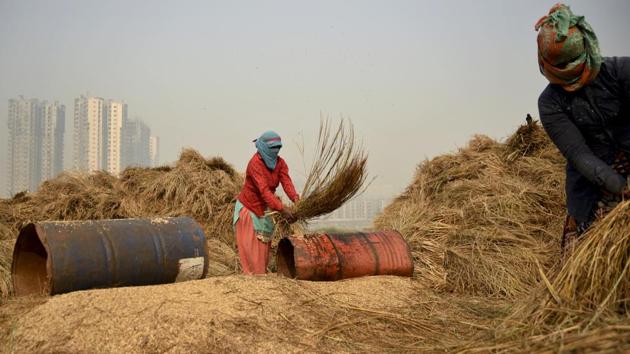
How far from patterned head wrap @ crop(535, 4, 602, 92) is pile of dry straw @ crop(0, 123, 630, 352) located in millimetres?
1014

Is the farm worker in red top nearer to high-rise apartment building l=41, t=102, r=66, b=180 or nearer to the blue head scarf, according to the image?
the blue head scarf

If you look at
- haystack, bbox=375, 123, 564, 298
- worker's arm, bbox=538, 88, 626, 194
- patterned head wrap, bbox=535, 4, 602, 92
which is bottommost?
haystack, bbox=375, 123, 564, 298

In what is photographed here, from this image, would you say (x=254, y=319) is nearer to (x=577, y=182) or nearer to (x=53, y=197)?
(x=577, y=182)

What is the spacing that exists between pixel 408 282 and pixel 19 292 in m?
3.16

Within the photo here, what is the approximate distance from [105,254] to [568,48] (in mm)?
3404

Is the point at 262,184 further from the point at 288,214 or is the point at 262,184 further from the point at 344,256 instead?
the point at 344,256

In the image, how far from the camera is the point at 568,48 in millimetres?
3088

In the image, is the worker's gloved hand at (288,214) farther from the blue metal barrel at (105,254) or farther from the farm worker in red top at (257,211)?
the blue metal barrel at (105,254)

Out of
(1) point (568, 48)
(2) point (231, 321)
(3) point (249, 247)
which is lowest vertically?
(2) point (231, 321)

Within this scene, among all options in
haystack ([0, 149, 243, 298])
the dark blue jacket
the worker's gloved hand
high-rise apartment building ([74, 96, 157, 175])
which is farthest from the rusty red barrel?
high-rise apartment building ([74, 96, 157, 175])

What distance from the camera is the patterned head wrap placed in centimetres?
309

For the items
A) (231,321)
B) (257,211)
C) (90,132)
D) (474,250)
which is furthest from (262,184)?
(90,132)

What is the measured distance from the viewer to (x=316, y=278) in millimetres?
5137

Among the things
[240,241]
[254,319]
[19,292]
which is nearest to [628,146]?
[254,319]
